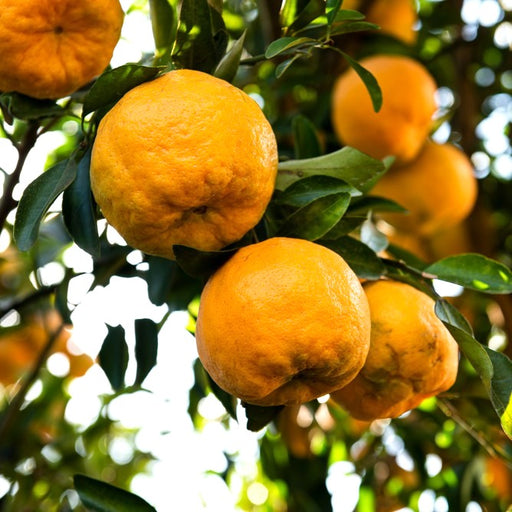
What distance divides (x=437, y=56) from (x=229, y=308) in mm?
2058

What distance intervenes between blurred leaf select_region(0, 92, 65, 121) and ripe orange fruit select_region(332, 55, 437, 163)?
122 centimetres

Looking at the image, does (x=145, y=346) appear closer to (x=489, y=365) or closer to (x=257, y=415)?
(x=257, y=415)

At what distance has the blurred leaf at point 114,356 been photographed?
69.8 inches

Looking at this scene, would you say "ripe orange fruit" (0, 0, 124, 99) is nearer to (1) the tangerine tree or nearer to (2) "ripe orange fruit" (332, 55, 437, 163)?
(1) the tangerine tree

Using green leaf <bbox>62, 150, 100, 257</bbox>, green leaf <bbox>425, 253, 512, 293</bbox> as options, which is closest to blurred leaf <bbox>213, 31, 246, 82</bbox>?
green leaf <bbox>62, 150, 100, 257</bbox>

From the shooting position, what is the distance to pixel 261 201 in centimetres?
124

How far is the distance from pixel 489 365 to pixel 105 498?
2.29ft

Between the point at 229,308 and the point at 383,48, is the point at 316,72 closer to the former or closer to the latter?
the point at 383,48

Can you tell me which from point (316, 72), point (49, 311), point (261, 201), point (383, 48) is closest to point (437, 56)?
point (383, 48)

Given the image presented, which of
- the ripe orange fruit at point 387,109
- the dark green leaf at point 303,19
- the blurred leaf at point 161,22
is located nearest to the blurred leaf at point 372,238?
the dark green leaf at point 303,19

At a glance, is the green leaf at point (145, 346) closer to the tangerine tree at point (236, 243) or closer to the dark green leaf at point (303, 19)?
the tangerine tree at point (236, 243)

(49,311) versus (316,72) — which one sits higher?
(316,72)

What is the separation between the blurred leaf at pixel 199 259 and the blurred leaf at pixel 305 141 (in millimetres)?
579

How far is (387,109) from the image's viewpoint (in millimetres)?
2477
